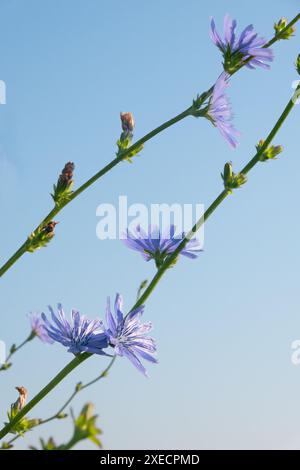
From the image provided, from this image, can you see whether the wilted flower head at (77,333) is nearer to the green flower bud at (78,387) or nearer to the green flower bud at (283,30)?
the green flower bud at (78,387)

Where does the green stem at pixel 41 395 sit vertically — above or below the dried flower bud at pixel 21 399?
below

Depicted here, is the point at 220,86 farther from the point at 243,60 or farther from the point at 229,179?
the point at 229,179

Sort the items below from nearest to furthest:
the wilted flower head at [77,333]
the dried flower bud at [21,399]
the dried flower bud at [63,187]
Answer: the wilted flower head at [77,333] → the dried flower bud at [21,399] → the dried flower bud at [63,187]

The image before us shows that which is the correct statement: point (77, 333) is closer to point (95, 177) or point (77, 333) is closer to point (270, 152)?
point (95, 177)

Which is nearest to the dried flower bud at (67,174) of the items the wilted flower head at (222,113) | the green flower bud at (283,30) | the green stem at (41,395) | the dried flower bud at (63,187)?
the dried flower bud at (63,187)

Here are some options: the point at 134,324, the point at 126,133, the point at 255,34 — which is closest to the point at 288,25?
the point at 255,34

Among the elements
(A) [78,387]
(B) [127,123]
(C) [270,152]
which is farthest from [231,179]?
(A) [78,387]

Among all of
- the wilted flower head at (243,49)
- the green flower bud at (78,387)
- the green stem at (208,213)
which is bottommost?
the green flower bud at (78,387)

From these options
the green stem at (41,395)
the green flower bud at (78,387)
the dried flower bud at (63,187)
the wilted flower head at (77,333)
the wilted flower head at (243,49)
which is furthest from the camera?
the wilted flower head at (243,49)
